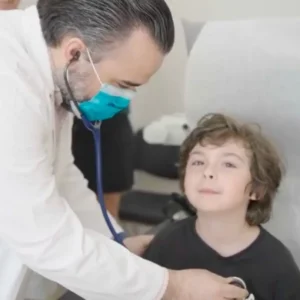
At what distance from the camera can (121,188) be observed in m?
2.45

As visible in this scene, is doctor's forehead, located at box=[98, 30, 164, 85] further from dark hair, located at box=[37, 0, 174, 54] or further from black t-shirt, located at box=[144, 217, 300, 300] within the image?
black t-shirt, located at box=[144, 217, 300, 300]

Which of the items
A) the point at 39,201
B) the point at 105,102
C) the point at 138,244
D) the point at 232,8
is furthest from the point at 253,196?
the point at 232,8

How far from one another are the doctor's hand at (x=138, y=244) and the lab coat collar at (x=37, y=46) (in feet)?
1.83

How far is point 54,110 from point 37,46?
0.16 metres

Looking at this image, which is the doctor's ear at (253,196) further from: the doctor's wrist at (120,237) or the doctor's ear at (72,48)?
the doctor's ear at (72,48)

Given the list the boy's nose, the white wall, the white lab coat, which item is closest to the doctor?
the white lab coat

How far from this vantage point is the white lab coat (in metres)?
1.34

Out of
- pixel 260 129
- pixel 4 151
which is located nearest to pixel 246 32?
pixel 260 129

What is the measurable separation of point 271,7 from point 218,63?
1.73 feet

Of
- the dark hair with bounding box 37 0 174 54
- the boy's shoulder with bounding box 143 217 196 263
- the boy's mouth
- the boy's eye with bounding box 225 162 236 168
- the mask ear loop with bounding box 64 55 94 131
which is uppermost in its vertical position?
the dark hair with bounding box 37 0 174 54

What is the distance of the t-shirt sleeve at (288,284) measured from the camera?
160 cm

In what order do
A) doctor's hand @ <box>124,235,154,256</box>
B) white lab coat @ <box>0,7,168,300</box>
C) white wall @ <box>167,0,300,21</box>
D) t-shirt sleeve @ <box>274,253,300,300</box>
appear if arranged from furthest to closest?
white wall @ <box>167,0,300,21</box> → doctor's hand @ <box>124,235,154,256</box> → t-shirt sleeve @ <box>274,253,300,300</box> → white lab coat @ <box>0,7,168,300</box>

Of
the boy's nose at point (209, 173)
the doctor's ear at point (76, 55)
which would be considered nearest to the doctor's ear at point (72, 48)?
the doctor's ear at point (76, 55)

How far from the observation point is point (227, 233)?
5.54ft
